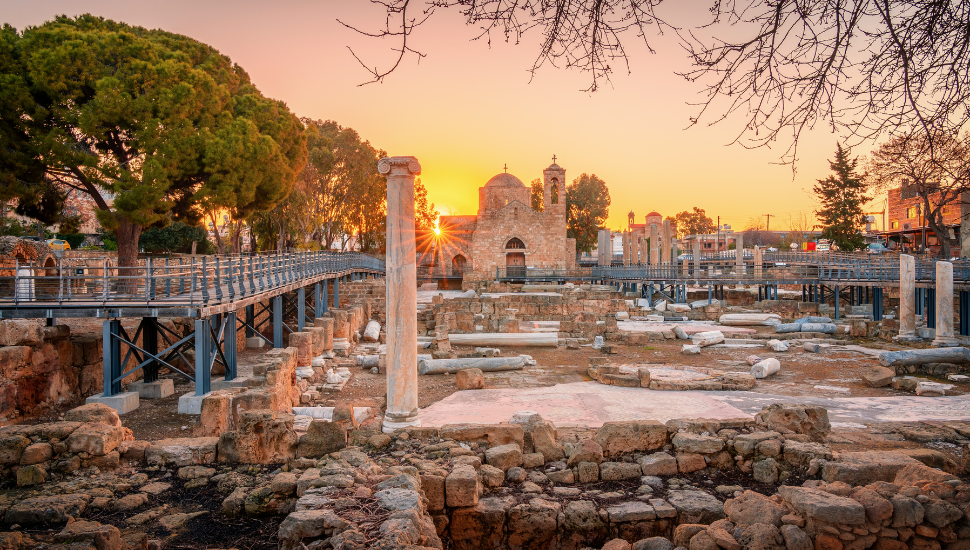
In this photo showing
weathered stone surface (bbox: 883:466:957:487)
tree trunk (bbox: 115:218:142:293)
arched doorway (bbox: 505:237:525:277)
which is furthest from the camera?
arched doorway (bbox: 505:237:525:277)

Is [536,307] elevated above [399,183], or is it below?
below

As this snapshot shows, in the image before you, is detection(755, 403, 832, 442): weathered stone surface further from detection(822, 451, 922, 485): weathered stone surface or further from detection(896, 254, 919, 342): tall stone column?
detection(896, 254, 919, 342): tall stone column

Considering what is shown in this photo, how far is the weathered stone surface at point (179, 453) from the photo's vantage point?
6797 mm

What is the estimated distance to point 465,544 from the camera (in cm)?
571

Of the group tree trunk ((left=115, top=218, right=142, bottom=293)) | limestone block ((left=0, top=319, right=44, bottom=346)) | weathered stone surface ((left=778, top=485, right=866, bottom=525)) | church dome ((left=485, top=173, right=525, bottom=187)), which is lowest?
weathered stone surface ((left=778, top=485, right=866, bottom=525))

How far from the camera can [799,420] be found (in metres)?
7.95

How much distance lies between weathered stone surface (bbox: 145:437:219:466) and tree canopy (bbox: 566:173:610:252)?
5737cm

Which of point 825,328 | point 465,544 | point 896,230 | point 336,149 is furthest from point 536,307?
point 896,230

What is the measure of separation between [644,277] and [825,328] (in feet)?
39.7

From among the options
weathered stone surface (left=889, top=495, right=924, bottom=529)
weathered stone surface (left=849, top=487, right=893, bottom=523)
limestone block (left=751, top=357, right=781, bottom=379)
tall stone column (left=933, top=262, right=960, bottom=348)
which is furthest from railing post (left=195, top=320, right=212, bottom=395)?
tall stone column (left=933, top=262, right=960, bottom=348)

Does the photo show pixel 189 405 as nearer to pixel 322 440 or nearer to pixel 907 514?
pixel 322 440

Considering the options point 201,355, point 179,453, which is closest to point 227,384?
→ point 201,355

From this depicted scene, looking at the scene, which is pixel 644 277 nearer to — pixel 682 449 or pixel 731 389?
pixel 731 389

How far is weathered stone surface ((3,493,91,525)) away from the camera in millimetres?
5156
